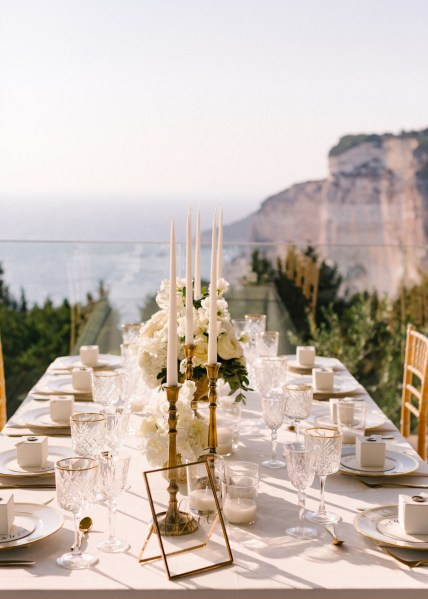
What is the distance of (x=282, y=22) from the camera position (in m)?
9.58

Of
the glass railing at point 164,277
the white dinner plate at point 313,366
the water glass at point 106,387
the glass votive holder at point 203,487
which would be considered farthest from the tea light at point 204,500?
the glass railing at point 164,277

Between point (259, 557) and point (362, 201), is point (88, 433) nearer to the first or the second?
point (259, 557)

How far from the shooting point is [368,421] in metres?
2.43

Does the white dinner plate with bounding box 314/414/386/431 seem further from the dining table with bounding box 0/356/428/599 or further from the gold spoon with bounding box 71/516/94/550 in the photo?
the gold spoon with bounding box 71/516/94/550

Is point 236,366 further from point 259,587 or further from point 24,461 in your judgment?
point 259,587

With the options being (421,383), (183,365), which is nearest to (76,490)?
(183,365)

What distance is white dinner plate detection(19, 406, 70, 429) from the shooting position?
92.7 inches

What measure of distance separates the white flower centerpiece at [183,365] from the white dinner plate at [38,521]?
258 mm

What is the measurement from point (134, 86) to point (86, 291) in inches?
303

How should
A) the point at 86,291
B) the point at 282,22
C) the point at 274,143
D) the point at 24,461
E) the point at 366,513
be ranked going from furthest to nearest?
the point at 274,143, the point at 282,22, the point at 86,291, the point at 24,461, the point at 366,513

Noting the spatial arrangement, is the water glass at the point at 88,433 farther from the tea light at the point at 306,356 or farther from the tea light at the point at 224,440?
the tea light at the point at 306,356

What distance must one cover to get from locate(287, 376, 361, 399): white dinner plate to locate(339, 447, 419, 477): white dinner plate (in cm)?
71

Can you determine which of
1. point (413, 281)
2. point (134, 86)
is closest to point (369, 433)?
point (413, 281)

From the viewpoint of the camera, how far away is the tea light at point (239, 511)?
1.61 m
